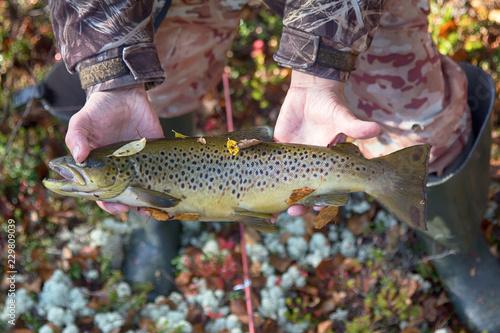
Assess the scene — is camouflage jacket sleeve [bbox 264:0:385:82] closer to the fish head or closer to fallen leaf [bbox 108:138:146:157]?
fallen leaf [bbox 108:138:146:157]

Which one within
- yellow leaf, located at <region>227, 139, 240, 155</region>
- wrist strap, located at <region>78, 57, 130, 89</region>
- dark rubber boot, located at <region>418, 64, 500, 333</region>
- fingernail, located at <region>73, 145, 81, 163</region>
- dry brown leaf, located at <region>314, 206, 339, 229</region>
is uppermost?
wrist strap, located at <region>78, 57, 130, 89</region>

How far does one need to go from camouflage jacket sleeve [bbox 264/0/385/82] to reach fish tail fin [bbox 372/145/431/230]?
0.45 metres

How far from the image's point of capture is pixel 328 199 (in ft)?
6.85

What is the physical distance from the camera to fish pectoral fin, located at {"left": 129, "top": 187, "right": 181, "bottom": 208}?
2.03m

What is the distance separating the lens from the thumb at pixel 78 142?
1929mm

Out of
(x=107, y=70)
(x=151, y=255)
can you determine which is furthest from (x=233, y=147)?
(x=151, y=255)

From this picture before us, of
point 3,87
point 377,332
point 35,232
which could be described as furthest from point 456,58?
point 3,87

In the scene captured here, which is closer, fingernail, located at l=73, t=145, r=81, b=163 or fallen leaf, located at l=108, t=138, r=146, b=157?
fingernail, located at l=73, t=145, r=81, b=163

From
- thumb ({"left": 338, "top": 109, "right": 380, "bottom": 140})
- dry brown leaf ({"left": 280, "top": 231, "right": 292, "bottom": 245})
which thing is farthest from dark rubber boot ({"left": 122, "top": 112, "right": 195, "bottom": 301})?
thumb ({"left": 338, "top": 109, "right": 380, "bottom": 140})

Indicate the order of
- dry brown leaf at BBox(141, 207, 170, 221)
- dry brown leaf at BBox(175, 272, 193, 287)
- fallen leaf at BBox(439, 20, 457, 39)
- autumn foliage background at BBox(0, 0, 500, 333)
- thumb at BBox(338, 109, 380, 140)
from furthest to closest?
fallen leaf at BBox(439, 20, 457, 39) → dry brown leaf at BBox(175, 272, 193, 287) → autumn foliage background at BBox(0, 0, 500, 333) → dry brown leaf at BBox(141, 207, 170, 221) → thumb at BBox(338, 109, 380, 140)

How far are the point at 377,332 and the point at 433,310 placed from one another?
0.43 meters

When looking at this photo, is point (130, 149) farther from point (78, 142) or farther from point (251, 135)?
point (251, 135)

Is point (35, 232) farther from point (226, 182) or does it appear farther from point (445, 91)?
point (445, 91)

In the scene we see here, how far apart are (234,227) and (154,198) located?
5.70ft
